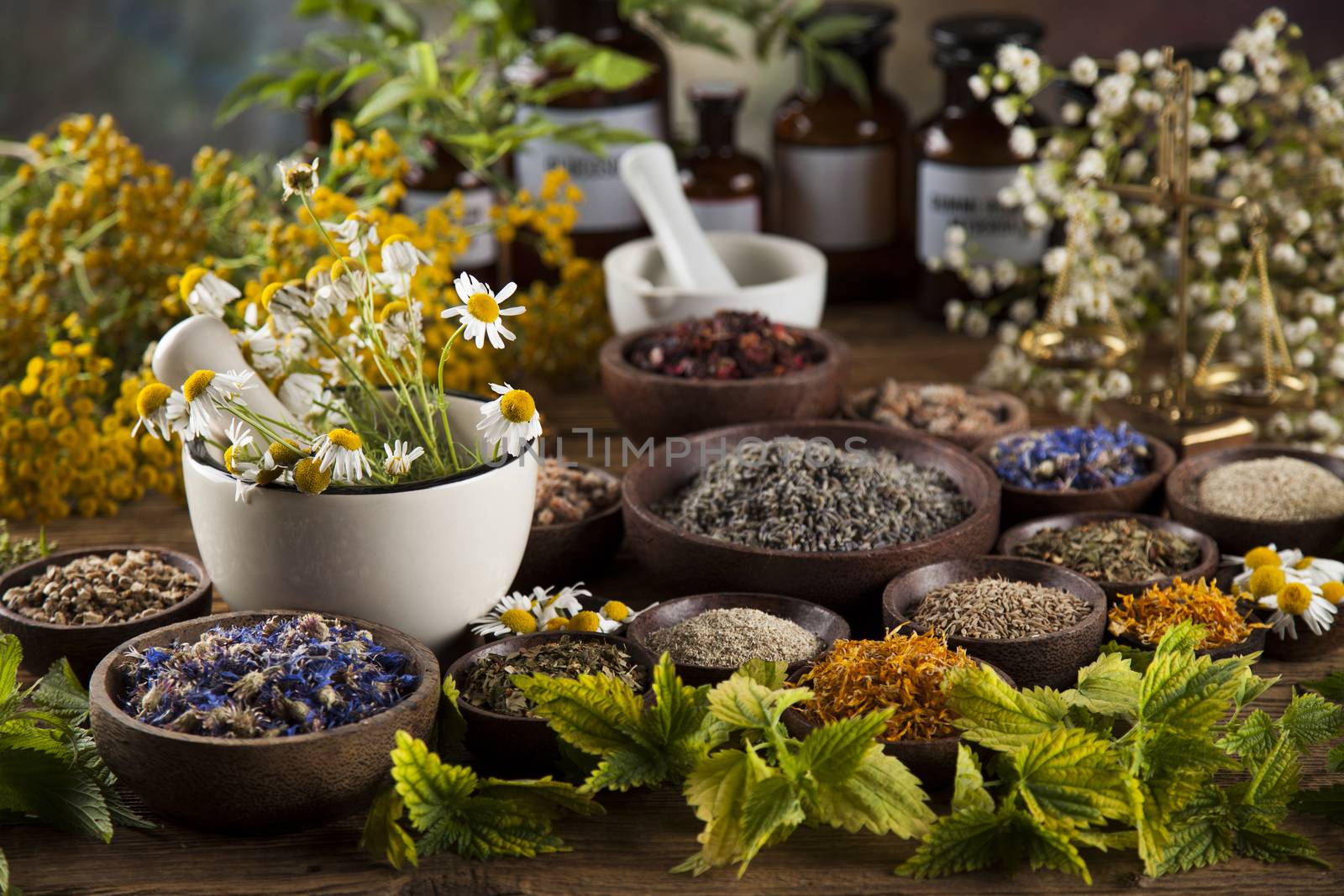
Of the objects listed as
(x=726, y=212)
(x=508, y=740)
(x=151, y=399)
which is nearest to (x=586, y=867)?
(x=508, y=740)

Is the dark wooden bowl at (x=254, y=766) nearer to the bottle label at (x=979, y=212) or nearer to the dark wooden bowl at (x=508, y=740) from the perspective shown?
the dark wooden bowl at (x=508, y=740)

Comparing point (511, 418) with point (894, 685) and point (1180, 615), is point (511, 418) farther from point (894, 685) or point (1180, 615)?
point (1180, 615)

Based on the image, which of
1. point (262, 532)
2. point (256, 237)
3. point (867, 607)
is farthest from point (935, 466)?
point (256, 237)

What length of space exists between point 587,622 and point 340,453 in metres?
0.26

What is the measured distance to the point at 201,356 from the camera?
115cm

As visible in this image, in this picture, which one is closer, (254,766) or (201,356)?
(254,766)

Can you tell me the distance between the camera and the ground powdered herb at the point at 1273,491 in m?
1.28

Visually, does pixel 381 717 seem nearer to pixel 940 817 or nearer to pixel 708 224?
pixel 940 817

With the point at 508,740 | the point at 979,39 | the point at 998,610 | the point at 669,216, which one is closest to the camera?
the point at 508,740

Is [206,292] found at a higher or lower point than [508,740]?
higher

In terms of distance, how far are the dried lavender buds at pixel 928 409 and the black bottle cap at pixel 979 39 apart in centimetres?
54

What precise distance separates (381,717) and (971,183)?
126cm

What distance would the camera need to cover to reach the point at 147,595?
3.81 feet

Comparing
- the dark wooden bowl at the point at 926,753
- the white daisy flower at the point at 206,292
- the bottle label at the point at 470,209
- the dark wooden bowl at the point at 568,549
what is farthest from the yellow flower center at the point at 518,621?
the bottle label at the point at 470,209
